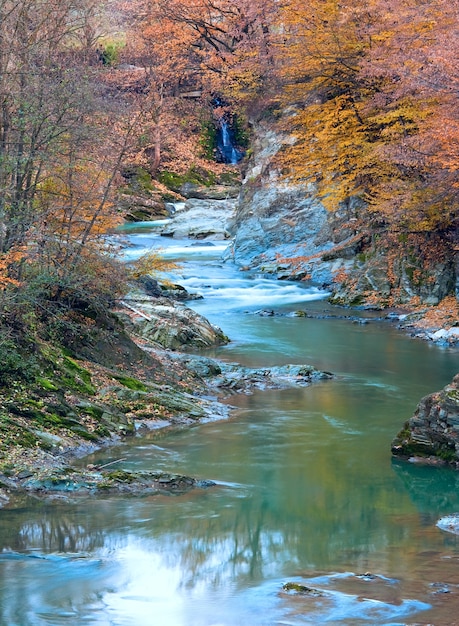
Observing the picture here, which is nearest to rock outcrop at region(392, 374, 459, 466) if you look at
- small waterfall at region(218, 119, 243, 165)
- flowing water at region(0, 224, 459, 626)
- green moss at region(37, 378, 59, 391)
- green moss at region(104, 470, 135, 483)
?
flowing water at region(0, 224, 459, 626)

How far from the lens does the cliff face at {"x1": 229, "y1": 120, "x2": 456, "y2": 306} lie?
26.8 m

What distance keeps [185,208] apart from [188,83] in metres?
11.6

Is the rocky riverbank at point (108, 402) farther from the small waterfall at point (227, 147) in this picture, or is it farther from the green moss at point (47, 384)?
the small waterfall at point (227, 147)

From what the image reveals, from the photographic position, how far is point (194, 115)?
181 ft

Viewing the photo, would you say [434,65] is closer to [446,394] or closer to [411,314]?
[411,314]

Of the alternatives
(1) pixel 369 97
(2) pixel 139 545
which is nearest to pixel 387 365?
(2) pixel 139 545

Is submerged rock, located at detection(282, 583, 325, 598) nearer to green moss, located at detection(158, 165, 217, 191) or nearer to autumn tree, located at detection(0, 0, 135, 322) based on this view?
autumn tree, located at detection(0, 0, 135, 322)

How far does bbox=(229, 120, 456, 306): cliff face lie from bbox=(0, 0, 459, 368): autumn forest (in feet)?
1.20

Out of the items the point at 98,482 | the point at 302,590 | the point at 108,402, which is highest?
the point at 108,402

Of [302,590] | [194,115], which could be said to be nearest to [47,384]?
[302,590]

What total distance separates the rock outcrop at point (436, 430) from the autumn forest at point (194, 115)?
19.3 feet

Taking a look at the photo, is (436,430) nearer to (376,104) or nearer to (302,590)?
(302,590)

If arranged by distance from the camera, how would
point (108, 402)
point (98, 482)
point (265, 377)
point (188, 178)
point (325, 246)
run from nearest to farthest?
point (98, 482) → point (108, 402) → point (265, 377) → point (325, 246) → point (188, 178)

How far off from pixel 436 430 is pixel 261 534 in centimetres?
374
